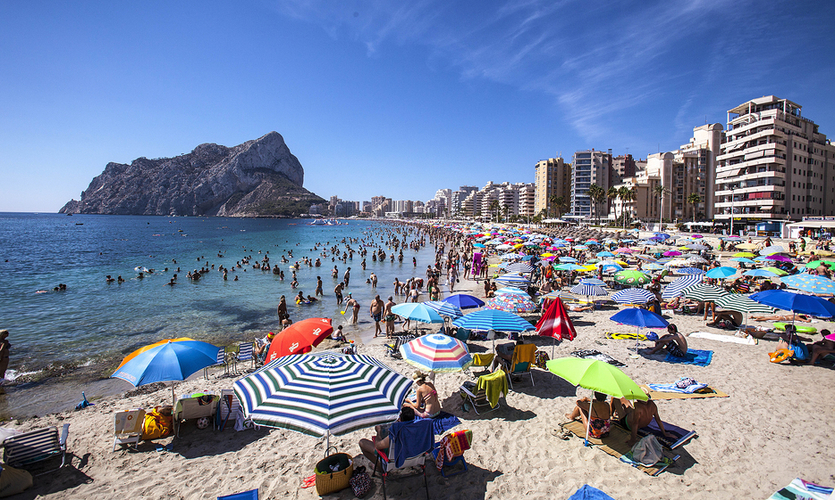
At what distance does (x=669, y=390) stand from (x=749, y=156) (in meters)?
57.3

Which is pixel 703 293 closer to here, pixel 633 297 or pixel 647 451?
pixel 633 297

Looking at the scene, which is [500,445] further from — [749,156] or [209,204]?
[209,204]

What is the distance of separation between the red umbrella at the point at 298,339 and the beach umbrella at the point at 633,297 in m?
9.39

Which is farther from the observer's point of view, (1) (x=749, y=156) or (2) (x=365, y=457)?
(1) (x=749, y=156)

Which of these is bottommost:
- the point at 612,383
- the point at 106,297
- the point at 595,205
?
the point at 106,297

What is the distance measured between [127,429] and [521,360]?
7.13 metres

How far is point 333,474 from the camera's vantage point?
469cm

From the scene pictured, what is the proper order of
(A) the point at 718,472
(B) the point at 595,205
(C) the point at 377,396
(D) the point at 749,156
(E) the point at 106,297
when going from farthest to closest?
(B) the point at 595,205 → (D) the point at 749,156 → (E) the point at 106,297 → (A) the point at 718,472 → (C) the point at 377,396

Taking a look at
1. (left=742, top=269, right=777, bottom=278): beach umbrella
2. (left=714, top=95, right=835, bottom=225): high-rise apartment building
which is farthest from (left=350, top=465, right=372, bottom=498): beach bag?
(left=714, top=95, right=835, bottom=225): high-rise apartment building

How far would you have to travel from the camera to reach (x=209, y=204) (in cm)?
19925

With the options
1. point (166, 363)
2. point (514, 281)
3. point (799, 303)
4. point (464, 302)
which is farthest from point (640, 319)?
point (166, 363)

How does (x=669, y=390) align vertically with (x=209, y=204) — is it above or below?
below

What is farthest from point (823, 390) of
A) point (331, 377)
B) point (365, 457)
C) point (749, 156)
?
point (749, 156)

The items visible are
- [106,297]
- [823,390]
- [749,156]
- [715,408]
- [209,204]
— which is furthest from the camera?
[209,204]
